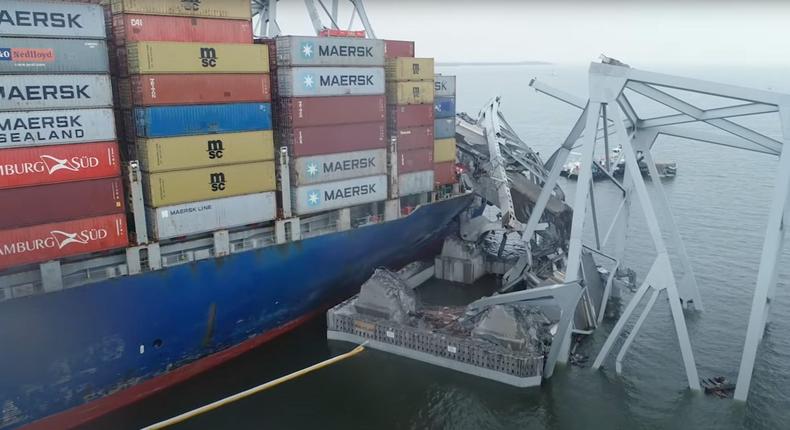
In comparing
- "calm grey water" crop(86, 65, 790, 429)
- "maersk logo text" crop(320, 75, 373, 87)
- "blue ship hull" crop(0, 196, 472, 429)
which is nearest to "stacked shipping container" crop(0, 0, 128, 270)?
"blue ship hull" crop(0, 196, 472, 429)

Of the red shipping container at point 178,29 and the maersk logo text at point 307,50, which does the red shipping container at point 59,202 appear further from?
the maersk logo text at point 307,50

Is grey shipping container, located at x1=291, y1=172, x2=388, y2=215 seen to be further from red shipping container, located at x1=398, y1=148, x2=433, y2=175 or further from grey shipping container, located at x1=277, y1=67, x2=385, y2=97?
grey shipping container, located at x1=277, y1=67, x2=385, y2=97

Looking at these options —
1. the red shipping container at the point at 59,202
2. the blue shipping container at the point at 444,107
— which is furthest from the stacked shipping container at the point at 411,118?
the red shipping container at the point at 59,202

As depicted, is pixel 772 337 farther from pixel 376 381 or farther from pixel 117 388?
pixel 117 388

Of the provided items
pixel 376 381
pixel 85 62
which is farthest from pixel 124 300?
pixel 376 381

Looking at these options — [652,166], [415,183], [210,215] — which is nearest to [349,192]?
[415,183]
